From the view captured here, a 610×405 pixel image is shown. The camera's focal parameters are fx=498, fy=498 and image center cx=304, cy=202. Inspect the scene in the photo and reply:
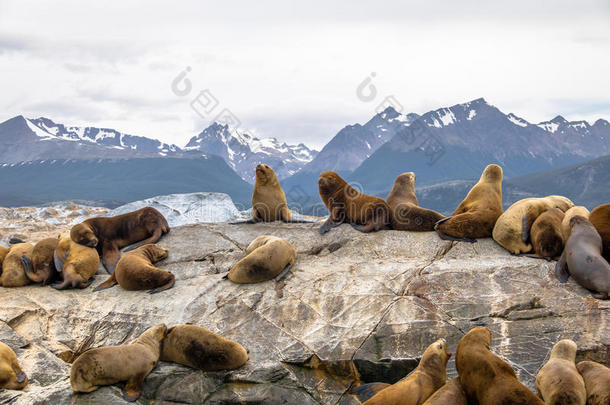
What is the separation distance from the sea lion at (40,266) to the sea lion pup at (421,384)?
21.5 ft

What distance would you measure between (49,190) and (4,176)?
3857 centimetres

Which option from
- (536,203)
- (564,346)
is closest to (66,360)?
(564,346)

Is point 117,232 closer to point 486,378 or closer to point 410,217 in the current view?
point 410,217

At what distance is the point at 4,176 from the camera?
174 m

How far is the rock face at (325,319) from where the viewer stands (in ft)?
19.1

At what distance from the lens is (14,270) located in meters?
8.73

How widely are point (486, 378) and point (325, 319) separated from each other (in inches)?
101

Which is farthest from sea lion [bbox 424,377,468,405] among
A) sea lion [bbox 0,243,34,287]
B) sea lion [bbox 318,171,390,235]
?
sea lion [bbox 0,243,34,287]

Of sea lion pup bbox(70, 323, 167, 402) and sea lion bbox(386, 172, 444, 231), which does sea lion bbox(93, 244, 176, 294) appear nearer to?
sea lion pup bbox(70, 323, 167, 402)

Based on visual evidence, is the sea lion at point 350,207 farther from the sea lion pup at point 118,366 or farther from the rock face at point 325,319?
the sea lion pup at point 118,366

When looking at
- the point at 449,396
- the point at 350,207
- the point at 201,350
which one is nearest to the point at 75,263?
the point at 201,350

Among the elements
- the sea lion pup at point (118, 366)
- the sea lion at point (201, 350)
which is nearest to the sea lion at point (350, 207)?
the sea lion at point (201, 350)

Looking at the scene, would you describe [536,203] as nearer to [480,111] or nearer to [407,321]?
[407,321]

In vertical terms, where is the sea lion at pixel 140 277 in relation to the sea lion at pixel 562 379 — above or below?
above
